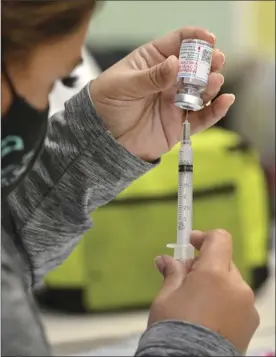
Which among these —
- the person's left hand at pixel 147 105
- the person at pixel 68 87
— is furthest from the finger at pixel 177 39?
the person at pixel 68 87

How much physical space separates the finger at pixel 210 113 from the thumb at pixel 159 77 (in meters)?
0.07

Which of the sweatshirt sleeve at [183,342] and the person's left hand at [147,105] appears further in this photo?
the person's left hand at [147,105]

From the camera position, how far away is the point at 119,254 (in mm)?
1108

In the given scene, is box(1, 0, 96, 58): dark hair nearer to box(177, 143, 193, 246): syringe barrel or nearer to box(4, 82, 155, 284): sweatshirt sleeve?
box(4, 82, 155, 284): sweatshirt sleeve

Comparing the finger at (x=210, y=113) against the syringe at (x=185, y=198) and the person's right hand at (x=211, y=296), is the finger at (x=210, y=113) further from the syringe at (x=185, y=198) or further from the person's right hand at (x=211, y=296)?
the person's right hand at (x=211, y=296)

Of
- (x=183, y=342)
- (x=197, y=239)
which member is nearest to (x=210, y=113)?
(x=197, y=239)

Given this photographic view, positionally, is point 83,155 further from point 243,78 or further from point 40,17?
point 243,78

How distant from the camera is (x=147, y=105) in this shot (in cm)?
62

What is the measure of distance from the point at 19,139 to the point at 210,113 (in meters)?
0.20

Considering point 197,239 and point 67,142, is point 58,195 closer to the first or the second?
point 67,142

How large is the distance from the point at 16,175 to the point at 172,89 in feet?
0.61

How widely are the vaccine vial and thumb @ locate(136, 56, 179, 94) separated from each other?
0.01 metres

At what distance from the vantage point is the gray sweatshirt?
61 cm

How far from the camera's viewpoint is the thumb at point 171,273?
49 cm
